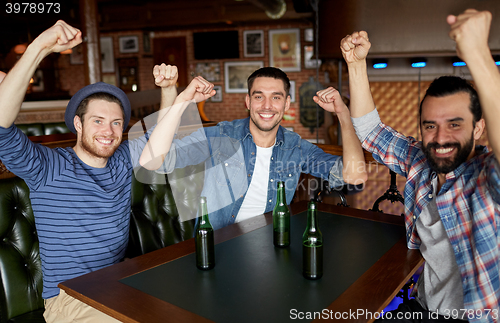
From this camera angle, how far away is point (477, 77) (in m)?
1.00

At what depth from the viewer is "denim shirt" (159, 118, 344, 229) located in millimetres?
1915

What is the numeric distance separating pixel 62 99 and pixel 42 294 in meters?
5.42

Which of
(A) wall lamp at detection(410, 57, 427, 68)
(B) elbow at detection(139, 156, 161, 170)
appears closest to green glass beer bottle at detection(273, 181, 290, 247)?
(B) elbow at detection(139, 156, 161, 170)

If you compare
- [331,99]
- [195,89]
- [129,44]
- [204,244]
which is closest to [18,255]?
[204,244]

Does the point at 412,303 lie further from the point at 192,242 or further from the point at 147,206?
the point at 147,206

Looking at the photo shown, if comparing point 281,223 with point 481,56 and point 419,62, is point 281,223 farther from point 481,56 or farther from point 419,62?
point 419,62

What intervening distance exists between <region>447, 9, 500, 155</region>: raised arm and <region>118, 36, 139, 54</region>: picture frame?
365 inches

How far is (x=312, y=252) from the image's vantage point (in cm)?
109

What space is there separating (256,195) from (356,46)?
86cm

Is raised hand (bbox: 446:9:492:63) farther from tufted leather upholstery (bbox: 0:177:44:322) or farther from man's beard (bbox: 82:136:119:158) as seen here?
tufted leather upholstery (bbox: 0:177:44:322)

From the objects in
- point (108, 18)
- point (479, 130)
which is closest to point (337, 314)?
point (479, 130)

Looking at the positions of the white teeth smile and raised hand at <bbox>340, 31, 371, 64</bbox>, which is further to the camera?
raised hand at <bbox>340, 31, 371, 64</bbox>

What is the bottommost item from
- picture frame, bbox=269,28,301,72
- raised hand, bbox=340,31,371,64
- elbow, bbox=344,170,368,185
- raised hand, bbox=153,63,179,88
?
elbow, bbox=344,170,368,185

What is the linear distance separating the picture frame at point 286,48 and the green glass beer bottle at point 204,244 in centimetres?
755
